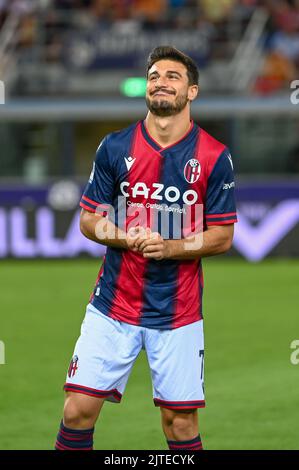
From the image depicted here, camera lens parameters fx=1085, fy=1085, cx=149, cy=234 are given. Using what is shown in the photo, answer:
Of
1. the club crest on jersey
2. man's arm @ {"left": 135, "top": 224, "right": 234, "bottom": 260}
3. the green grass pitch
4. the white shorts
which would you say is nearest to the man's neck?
the club crest on jersey

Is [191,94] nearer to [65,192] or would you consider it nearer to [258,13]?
[65,192]

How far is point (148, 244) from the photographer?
18.4 ft

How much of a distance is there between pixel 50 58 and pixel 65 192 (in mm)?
4046

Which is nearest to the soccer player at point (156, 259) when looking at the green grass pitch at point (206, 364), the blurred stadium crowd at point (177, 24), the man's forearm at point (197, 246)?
the man's forearm at point (197, 246)

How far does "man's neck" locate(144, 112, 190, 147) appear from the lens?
5824 millimetres

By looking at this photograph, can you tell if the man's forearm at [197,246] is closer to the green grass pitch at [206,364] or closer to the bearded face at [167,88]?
the bearded face at [167,88]

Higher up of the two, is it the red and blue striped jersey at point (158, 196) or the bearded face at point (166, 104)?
the bearded face at point (166, 104)

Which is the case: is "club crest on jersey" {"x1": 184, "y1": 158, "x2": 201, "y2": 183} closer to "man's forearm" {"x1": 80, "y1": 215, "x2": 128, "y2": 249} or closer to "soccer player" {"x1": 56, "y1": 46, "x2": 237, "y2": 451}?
"soccer player" {"x1": 56, "y1": 46, "x2": 237, "y2": 451}

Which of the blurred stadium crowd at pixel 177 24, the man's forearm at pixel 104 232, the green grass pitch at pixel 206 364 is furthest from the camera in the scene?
the blurred stadium crowd at pixel 177 24

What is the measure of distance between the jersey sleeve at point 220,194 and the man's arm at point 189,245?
0.05 metres

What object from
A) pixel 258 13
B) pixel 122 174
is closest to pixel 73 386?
pixel 122 174

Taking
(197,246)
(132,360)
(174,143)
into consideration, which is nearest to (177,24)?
(174,143)

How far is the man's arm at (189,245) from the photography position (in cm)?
561

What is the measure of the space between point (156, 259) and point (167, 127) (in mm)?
718
